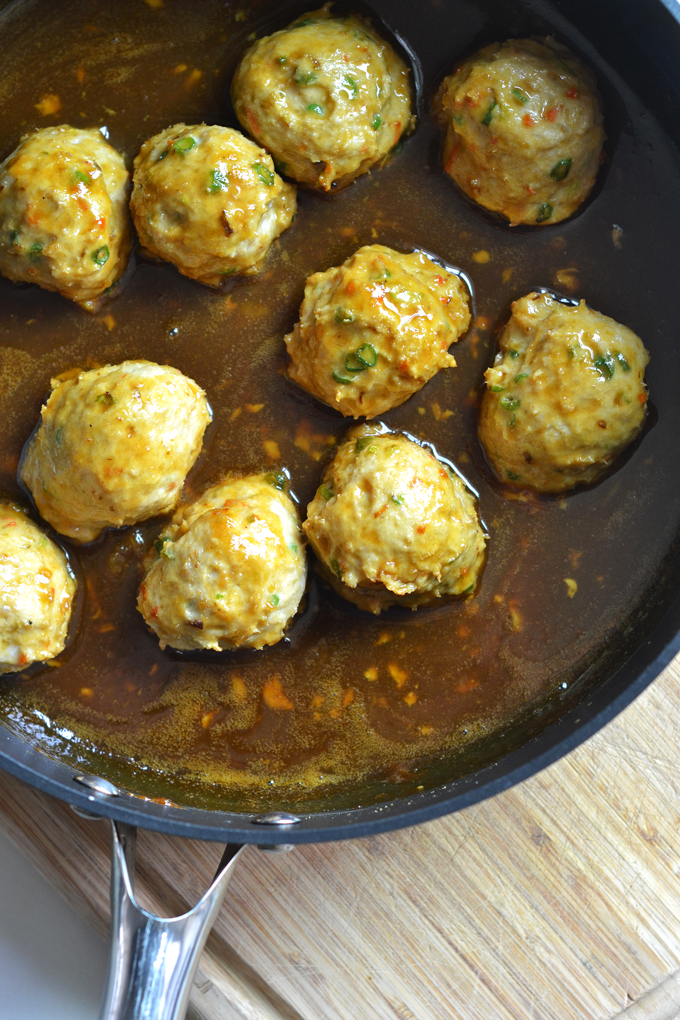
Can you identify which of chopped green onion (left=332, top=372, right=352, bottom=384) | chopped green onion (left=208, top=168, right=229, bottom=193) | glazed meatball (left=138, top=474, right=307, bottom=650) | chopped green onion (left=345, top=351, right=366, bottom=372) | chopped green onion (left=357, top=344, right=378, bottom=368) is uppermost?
chopped green onion (left=208, top=168, right=229, bottom=193)

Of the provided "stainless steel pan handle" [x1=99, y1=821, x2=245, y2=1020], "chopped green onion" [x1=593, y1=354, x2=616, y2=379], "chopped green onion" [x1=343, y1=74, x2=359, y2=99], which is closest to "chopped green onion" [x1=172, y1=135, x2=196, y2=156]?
"chopped green onion" [x1=343, y1=74, x2=359, y2=99]

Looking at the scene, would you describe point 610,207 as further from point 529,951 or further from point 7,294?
point 529,951

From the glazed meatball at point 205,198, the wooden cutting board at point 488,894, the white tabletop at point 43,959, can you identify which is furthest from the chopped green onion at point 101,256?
the white tabletop at point 43,959

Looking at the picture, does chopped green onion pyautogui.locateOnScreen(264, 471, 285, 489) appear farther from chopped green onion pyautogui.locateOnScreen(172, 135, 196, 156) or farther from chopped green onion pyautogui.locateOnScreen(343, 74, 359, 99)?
chopped green onion pyautogui.locateOnScreen(343, 74, 359, 99)

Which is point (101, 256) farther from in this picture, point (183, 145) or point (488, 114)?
point (488, 114)

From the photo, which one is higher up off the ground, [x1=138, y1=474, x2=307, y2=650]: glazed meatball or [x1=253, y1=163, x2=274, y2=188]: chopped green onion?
[x1=253, y1=163, x2=274, y2=188]: chopped green onion

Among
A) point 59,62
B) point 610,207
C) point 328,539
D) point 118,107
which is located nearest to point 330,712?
point 328,539
